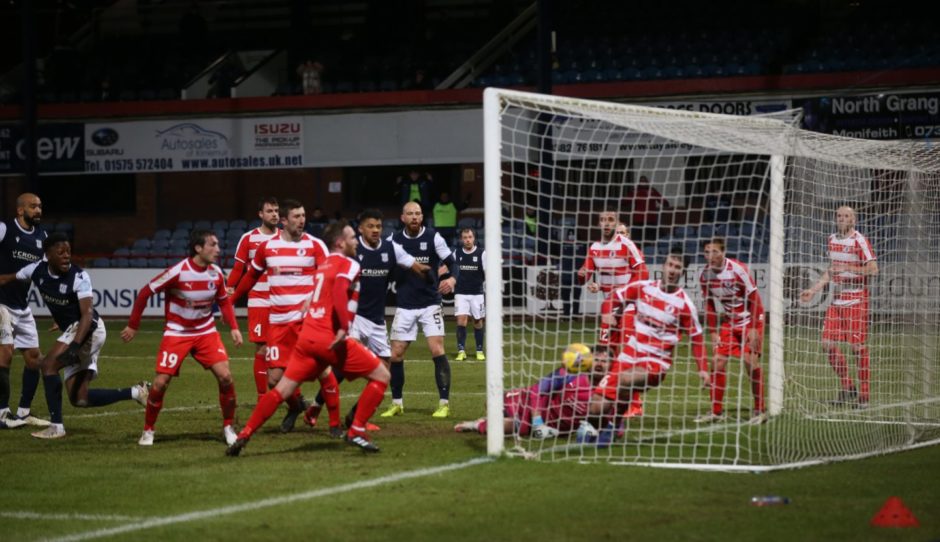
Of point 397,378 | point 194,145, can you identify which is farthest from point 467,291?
point 194,145

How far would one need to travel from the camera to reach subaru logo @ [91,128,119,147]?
107 feet

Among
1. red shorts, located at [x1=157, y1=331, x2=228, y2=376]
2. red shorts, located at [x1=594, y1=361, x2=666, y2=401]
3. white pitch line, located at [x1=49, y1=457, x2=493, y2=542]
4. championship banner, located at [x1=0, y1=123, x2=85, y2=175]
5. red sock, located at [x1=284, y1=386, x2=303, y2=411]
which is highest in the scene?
championship banner, located at [x1=0, y1=123, x2=85, y2=175]

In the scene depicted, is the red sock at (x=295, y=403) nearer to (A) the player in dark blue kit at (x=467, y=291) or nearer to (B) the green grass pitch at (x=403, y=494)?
(B) the green grass pitch at (x=403, y=494)

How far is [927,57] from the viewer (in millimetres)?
27578

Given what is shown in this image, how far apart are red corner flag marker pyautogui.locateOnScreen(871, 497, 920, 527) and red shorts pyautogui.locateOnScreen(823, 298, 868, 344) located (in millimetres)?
5193

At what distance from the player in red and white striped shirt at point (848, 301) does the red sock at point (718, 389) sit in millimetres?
1269

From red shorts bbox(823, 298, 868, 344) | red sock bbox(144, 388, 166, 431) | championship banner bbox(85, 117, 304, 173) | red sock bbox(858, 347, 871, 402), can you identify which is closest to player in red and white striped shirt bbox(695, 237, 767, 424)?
red shorts bbox(823, 298, 868, 344)

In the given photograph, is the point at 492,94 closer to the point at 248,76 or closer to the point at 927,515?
the point at 927,515

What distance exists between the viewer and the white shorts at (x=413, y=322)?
43.2 ft

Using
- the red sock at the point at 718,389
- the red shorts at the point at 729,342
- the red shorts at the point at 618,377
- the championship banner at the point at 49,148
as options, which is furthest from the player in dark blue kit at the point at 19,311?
the championship banner at the point at 49,148

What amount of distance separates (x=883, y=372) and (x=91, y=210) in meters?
27.6

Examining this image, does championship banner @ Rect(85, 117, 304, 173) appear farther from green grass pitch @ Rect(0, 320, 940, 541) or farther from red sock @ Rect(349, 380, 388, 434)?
red sock @ Rect(349, 380, 388, 434)

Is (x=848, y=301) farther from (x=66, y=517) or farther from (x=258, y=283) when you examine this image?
(x=66, y=517)

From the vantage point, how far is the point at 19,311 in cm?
1274
